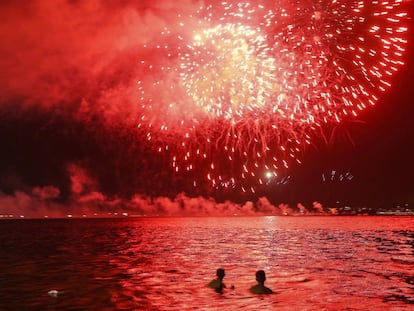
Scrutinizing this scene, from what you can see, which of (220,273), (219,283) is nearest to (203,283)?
(219,283)

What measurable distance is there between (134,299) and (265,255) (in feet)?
95.9

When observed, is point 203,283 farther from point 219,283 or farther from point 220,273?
point 220,273

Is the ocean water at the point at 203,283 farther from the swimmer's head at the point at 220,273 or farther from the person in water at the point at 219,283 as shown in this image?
the swimmer's head at the point at 220,273

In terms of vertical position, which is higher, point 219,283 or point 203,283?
point 219,283

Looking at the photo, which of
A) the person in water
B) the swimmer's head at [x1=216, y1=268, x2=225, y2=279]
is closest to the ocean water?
the person in water

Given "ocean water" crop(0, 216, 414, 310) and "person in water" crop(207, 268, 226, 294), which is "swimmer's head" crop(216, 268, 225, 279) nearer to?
"person in water" crop(207, 268, 226, 294)

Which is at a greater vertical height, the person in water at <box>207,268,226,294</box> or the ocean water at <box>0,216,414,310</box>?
the person in water at <box>207,268,226,294</box>

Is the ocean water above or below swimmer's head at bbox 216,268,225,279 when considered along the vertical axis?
below

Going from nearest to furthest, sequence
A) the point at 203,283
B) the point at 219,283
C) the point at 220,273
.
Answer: the point at 220,273 → the point at 219,283 → the point at 203,283

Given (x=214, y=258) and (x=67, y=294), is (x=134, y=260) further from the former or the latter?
(x=67, y=294)

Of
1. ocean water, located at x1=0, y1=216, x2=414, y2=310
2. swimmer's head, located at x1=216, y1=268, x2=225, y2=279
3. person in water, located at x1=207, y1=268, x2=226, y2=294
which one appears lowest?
ocean water, located at x1=0, y1=216, x2=414, y2=310

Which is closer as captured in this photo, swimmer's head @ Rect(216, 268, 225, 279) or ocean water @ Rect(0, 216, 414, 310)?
ocean water @ Rect(0, 216, 414, 310)

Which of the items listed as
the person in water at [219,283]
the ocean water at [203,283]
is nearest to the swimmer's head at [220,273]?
the person in water at [219,283]

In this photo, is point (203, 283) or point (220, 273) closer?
point (220, 273)
